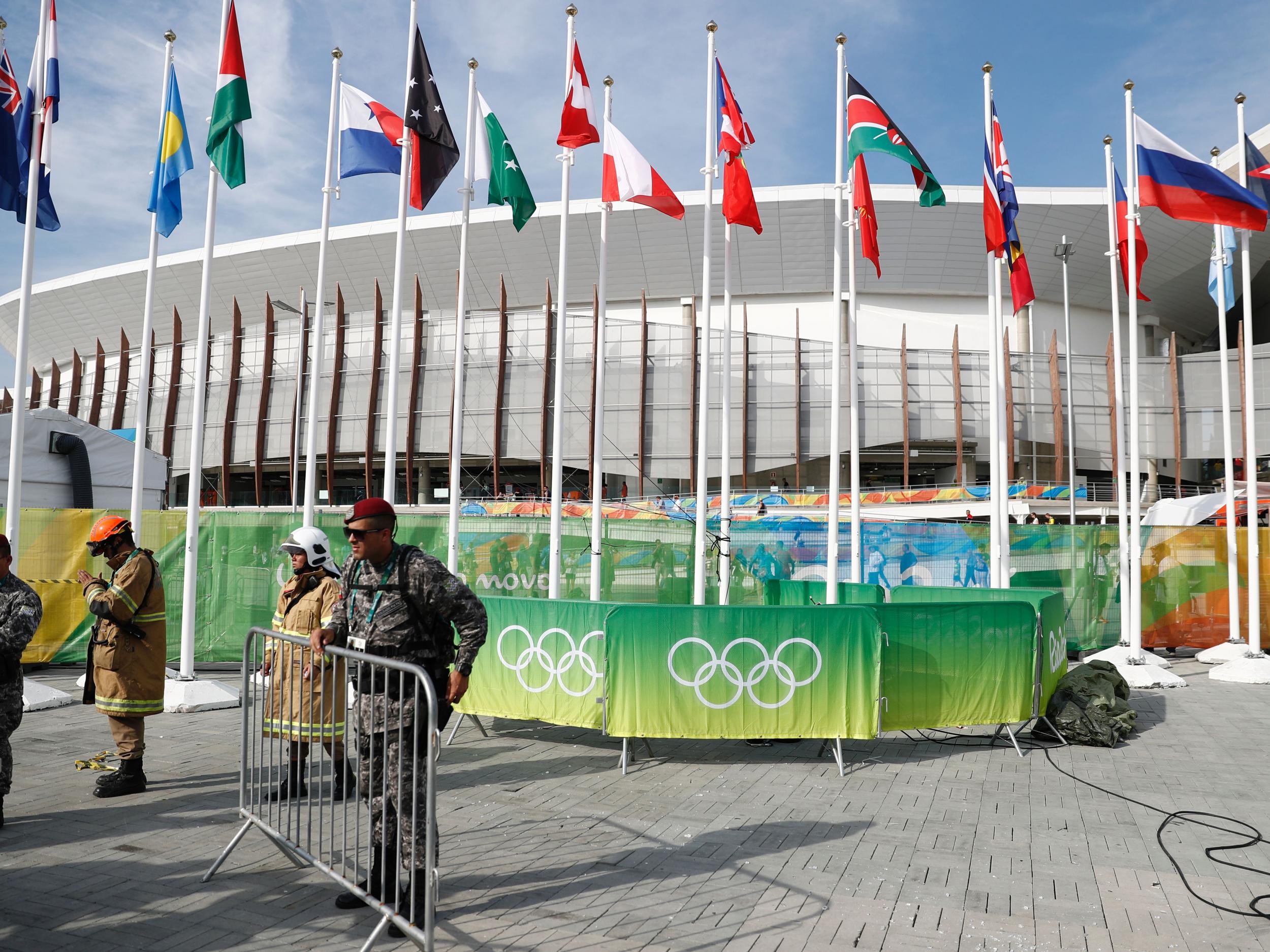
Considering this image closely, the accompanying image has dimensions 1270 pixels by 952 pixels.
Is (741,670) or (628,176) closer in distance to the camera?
(741,670)

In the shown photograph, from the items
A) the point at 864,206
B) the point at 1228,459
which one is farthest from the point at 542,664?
the point at 1228,459

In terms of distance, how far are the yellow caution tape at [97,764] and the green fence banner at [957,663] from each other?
624 cm

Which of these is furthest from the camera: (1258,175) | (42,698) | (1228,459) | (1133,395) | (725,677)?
(1228,459)

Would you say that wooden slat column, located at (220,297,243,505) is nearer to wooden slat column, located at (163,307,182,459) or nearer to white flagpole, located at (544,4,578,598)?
wooden slat column, located at (163,307,182,459)

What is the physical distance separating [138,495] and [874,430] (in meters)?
47.7

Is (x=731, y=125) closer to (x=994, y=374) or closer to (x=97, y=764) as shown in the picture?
(x=994, y=374)

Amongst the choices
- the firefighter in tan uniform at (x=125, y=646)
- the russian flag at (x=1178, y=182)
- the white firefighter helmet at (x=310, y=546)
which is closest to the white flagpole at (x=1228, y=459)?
the russian flag at (x=1178, y=182)

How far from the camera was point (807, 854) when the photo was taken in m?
5.42

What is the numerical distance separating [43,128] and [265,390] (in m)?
47.9

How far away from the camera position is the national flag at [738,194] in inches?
480

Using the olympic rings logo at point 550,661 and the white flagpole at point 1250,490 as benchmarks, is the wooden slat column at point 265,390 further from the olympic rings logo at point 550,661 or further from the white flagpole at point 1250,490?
the olympic rings logo at point 550,661

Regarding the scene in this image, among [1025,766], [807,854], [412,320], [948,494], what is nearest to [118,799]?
[807,854]

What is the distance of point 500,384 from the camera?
175 ft

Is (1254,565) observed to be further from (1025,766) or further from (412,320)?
(412,320)
